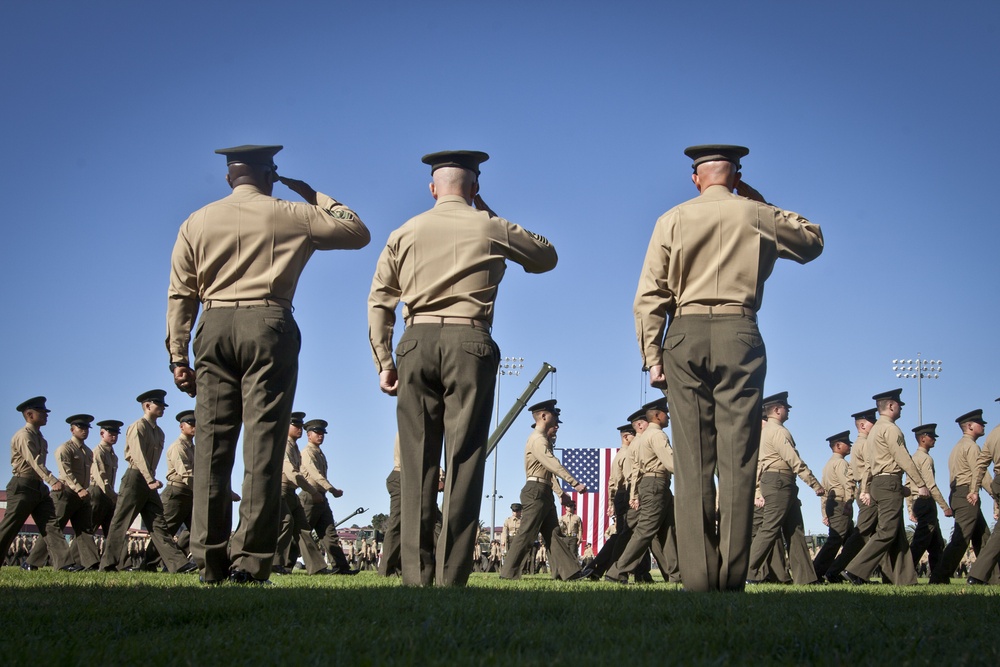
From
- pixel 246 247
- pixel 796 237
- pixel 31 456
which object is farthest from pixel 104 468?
pixel 796 237

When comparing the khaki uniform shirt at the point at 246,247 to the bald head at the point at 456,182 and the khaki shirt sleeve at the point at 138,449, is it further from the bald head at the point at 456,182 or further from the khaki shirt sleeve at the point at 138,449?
the khaki shirt sleeve at the point at 138,449

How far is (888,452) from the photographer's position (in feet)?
45.1

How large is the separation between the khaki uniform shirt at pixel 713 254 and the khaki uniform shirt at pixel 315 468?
32.6ft

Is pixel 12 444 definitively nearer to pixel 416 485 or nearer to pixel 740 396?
pixel 416 485

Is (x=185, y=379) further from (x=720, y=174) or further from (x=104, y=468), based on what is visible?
(x=104, y=468)

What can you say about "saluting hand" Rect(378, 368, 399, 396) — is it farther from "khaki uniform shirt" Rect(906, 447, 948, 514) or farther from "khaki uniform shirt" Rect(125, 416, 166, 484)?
"khaki uniform shirt" Rect(906, 447, 948, 514)

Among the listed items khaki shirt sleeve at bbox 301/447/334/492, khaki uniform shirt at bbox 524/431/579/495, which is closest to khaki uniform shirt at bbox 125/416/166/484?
khaki shirt sleeve at bbox 301/447/334/492

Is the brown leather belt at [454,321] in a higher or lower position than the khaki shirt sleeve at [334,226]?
lower

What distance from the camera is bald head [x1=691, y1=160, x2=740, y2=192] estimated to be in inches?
276

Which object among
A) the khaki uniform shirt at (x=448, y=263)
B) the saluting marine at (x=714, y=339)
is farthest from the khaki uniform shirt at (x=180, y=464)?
the saluting marine at (x=714, y=339)

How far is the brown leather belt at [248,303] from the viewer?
22.6 feet

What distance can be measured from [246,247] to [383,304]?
96 centimetres

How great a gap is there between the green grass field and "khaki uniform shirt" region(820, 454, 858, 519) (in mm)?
13790

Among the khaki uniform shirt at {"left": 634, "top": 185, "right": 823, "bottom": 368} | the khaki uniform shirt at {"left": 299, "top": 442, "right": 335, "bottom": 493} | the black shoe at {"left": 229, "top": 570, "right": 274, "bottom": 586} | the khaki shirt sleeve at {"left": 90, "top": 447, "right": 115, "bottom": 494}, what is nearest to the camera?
the black shoe at {"left": 229, "top": 570, "right": 274, "bottom": 586}
